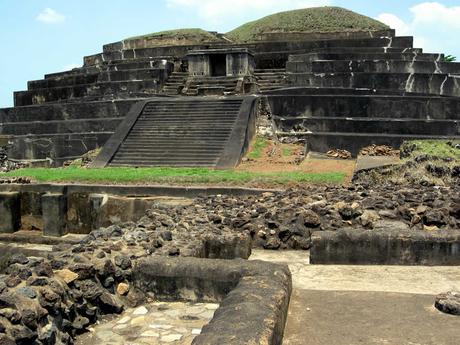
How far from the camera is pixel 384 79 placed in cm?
1639

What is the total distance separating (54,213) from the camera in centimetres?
1033

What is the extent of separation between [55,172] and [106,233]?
7.17 m

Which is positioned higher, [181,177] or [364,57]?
[364,57]

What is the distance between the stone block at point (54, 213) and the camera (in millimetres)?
10281

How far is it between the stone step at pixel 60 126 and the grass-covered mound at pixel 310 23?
36.6 feet

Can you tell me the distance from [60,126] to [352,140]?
8.98 m

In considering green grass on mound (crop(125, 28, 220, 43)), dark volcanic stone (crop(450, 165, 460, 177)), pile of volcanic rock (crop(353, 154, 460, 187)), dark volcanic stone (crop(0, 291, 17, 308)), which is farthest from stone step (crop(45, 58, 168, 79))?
dark volcanic stone (crop(0, 291, 17, 308))

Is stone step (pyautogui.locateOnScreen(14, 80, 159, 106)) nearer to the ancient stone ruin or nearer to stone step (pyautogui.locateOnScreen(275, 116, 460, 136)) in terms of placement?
the ancient stone ruin

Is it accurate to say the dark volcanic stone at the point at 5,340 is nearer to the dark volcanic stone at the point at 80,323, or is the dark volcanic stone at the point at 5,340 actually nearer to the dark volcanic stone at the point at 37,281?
the dark volcanic stone at the point at 37,281

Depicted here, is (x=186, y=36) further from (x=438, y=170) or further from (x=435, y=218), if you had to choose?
(x=435, y=218)

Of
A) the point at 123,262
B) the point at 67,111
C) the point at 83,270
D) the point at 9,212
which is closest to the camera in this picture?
the point at 83,270

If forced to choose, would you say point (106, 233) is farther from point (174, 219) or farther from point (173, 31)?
point (173, 31)

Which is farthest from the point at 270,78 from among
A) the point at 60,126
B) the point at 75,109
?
the point at 60,126

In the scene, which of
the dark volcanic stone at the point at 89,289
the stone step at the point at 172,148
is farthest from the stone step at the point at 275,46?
the dark volcanic stone at the point at 89,289
